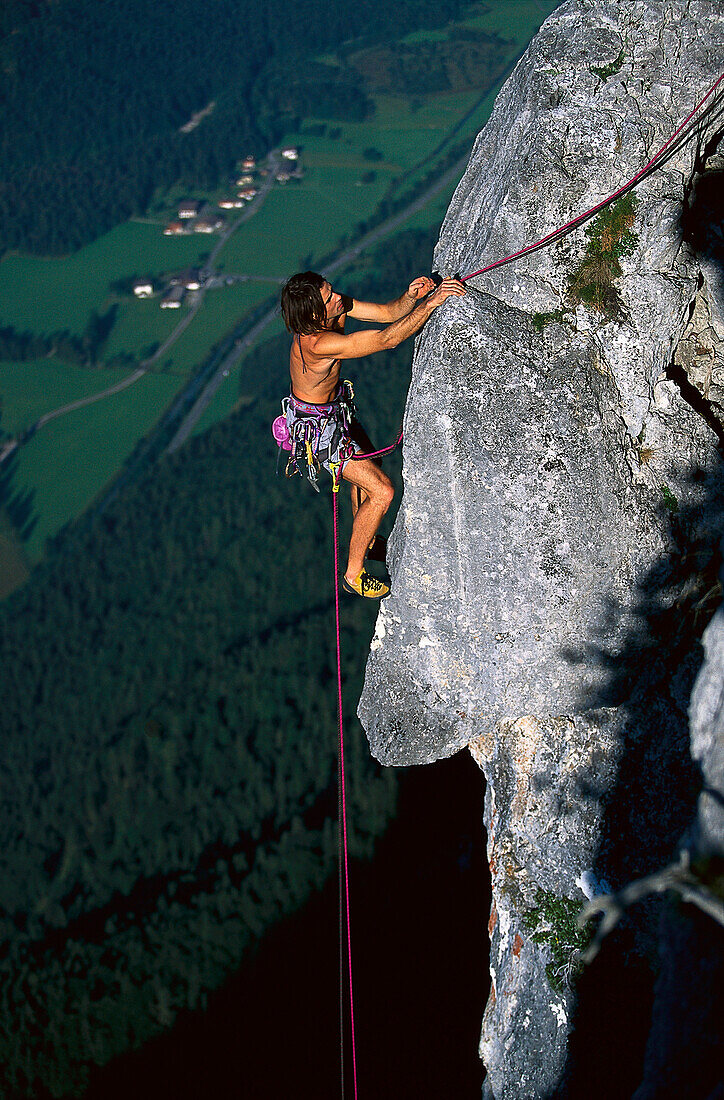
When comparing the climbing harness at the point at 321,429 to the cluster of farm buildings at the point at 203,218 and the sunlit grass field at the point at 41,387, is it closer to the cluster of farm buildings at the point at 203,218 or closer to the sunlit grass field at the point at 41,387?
the sunlit grass field at the point at 41,387

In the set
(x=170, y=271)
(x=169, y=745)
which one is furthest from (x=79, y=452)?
(x=169, y=745)

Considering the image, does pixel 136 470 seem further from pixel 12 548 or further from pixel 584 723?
pixel 584 723

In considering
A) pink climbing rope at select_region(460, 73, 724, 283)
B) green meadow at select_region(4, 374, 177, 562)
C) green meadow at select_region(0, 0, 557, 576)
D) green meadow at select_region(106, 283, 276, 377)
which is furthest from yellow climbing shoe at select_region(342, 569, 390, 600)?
green meadow at select_region(106, 283, 276, 377)

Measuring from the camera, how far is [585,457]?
6.91m

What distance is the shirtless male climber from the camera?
705 cm

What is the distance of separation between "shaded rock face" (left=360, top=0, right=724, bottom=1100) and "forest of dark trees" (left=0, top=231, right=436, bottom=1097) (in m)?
24.4

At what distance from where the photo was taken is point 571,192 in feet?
23.0

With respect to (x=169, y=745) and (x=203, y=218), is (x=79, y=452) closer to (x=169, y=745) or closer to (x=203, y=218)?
(x=203, y=218)

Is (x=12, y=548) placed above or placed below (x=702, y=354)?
below

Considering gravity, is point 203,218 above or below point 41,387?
above

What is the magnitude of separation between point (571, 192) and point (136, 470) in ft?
250

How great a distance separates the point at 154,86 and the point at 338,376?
6570 inches

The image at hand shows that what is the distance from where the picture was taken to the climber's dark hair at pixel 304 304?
7.03 meters

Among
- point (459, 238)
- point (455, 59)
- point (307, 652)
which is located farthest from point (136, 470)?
point (455, 59)
